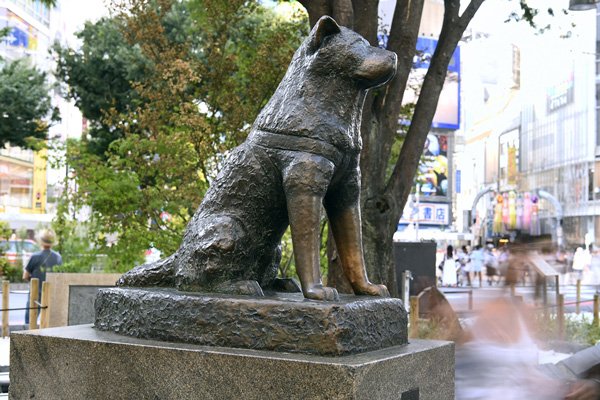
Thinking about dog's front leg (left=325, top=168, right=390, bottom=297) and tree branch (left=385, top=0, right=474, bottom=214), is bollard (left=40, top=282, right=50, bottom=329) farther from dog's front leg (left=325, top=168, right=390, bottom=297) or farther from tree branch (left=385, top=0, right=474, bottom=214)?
dog's front leg (left=325, top=168, right=390, bottom=297)

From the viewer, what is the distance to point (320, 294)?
11.3 feet

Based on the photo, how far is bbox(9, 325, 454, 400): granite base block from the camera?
3098 millimetres

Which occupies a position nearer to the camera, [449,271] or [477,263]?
[449,271]

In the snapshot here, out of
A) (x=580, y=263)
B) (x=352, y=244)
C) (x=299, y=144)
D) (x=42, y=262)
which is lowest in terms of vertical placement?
(x=580, y=263)

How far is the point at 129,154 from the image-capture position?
45.4ft

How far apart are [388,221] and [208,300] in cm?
540

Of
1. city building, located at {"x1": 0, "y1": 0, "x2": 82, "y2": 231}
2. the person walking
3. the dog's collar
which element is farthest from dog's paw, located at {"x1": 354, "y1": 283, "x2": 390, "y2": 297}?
city building, located at {"x1": 0, "y1": 0, "x2": 82, "y2": 231}

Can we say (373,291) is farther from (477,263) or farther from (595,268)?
(595,268)

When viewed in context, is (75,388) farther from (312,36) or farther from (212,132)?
(212,132)

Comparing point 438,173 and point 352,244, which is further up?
point 438,173

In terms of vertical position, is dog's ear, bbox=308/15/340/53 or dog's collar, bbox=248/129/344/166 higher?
dog's ear, bbox=308/15/340/53

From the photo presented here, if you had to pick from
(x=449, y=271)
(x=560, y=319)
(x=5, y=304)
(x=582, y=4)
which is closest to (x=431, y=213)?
(x=449, y=271)

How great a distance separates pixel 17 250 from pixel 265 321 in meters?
26.3

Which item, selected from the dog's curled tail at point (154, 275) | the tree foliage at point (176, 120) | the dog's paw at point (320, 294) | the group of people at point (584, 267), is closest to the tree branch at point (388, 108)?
the tree foliage at point (176, 120)
